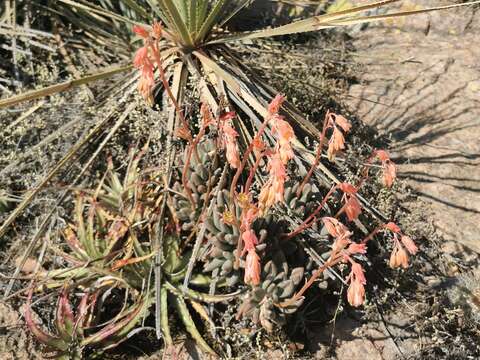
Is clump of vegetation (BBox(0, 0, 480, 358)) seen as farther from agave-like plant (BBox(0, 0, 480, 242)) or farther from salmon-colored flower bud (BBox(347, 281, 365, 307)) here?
salmon-colored flower bud (BBox(347, 281, 365, 307))

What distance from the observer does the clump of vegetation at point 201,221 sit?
217 cm

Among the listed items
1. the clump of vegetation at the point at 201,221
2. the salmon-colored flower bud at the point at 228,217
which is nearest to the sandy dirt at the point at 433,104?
the clump of vegetation at the point at 201,221

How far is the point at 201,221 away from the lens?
8.07 ft

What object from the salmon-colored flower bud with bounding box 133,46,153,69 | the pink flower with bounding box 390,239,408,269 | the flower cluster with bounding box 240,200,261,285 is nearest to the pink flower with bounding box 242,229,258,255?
the flower cluster with bounding box 240,200,261,285

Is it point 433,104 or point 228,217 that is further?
point 433,104

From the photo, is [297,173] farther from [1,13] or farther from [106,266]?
[1,13]

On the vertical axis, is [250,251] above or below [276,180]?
below

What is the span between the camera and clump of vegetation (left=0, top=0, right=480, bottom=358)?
217 centimetres

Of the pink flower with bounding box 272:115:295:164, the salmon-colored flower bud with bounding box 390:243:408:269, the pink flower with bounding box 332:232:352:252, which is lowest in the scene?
the salmon-colored flower bud with bounding box 390:243:408:269

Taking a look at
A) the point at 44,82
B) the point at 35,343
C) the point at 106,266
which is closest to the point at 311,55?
the point at 44,82

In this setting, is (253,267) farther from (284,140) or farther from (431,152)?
(431,152)

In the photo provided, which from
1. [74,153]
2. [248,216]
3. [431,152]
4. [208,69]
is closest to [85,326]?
[74,153]

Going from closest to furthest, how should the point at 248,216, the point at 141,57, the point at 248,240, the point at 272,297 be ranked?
the point at 141,57 → the point at 248,240 → the point at 248,216 → the point at 272,297

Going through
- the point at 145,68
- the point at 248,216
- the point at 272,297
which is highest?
the point at 145,68
